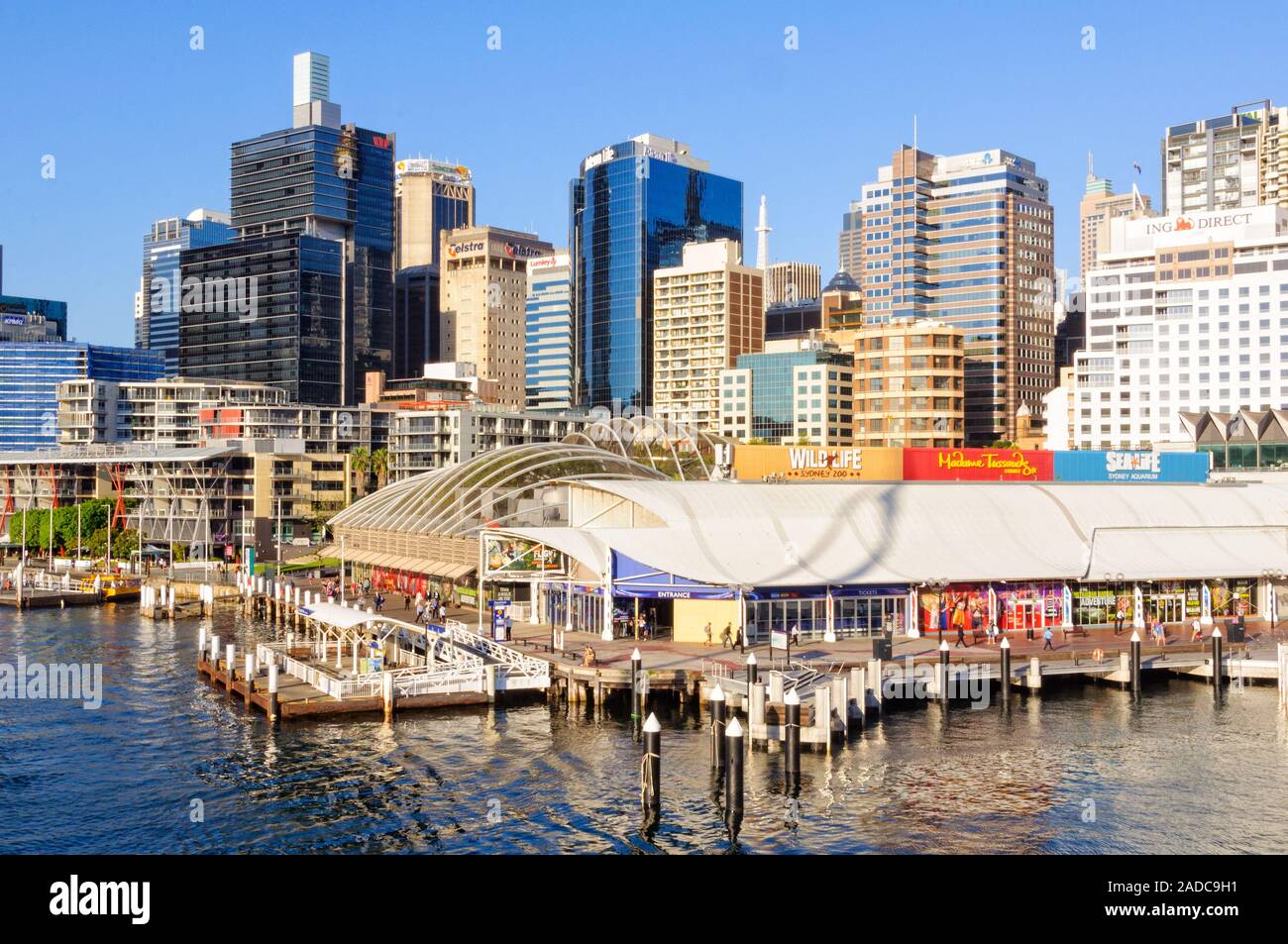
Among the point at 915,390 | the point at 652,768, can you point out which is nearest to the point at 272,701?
the point at 652,768

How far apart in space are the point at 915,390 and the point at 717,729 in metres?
151

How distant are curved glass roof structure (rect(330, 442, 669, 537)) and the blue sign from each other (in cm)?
2802

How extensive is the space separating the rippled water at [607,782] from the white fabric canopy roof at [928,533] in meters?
11.9

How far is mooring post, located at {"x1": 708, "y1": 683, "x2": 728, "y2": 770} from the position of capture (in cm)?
4584

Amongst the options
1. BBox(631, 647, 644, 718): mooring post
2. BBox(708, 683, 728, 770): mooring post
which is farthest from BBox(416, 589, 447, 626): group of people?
BBox(708, 683, 728, 770): mooring post

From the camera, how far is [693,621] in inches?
2677

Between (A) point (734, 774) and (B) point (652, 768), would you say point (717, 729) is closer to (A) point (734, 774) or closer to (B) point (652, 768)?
(B) point (652, 768)

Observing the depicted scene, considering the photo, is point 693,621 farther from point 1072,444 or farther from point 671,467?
point 1072,444

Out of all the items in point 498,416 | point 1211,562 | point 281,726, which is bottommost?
point 281,726

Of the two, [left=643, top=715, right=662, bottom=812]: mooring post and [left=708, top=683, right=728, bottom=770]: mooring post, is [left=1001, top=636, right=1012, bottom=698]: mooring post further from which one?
[left=643, top=715, right=662, bottom=812]: mooring post

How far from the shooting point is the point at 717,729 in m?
46.6

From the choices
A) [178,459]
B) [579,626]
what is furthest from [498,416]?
[579,626]

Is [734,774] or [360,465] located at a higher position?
[360,465]
